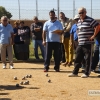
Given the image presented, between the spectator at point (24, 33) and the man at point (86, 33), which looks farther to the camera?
the spectator at point (24, 33)

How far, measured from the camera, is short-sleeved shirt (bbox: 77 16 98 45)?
10406mm

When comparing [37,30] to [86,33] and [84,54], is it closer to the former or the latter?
[84,54]

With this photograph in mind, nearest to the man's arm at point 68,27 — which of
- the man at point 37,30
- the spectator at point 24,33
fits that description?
the man at point 37,30

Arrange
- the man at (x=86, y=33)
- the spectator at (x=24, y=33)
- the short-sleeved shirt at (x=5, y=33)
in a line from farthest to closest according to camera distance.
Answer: the spectator at (x=24, y=33)
the short-sleeved shirt at (x=5, y=33)
the man at (x=86, y=33)

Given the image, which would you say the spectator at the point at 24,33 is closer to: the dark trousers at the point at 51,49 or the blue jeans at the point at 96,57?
the dark trousers at the point at 51,49

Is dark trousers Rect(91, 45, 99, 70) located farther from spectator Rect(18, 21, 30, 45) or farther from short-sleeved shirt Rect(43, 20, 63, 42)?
spectator Rect(18, 21, 30, 45)

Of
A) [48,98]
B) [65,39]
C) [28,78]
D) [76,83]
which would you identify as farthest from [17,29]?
[48,98]

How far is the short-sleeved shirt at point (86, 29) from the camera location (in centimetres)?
1041

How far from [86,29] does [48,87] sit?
2324 mm

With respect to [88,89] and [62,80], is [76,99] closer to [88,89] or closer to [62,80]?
[88,89]

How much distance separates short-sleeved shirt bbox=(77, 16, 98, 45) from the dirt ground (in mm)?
1087

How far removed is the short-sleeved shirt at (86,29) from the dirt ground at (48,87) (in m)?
1.09

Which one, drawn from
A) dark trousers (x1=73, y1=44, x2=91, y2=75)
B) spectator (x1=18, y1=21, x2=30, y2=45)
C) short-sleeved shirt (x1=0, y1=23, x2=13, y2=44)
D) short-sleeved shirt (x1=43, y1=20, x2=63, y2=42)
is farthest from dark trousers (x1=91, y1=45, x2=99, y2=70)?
spectator (x1=18, y1=21, x2=30, y2=45)

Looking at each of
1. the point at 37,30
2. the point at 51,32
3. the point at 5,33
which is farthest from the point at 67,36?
the point at 5,33
